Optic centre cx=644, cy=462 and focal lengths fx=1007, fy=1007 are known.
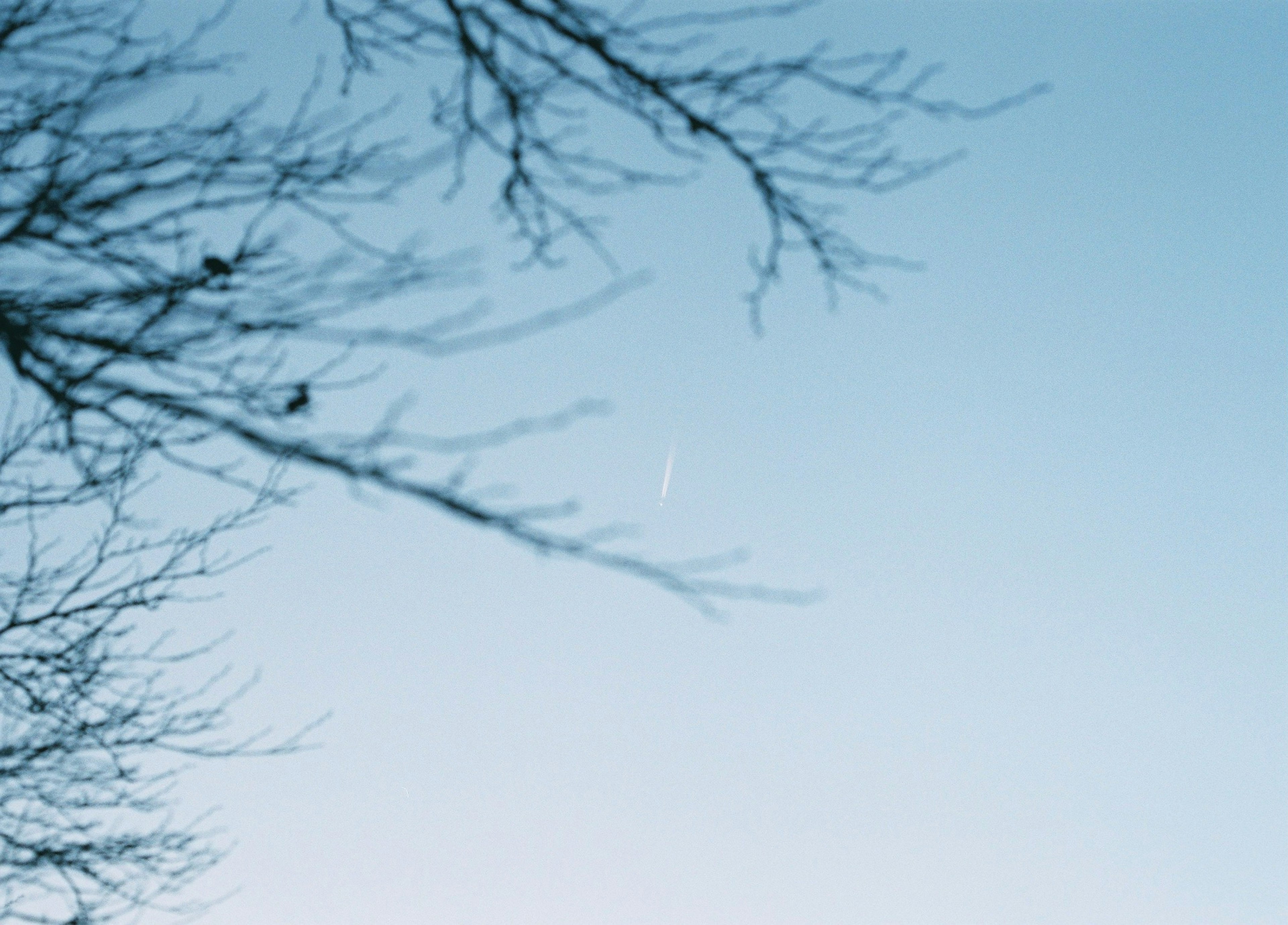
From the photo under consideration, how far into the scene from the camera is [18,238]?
2.20m

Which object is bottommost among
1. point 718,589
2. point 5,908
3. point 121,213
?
point 5,908

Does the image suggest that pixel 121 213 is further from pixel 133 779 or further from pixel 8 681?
pixel 133 779

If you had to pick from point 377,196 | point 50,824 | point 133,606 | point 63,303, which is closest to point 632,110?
point 377,196

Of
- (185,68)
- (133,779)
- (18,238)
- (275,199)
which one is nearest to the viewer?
(18,238)

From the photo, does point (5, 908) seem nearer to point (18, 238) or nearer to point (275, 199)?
point (18, 238)

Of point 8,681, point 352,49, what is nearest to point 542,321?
point 352,49

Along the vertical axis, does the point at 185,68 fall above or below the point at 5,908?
above

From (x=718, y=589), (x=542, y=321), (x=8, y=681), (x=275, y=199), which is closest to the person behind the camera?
(x=542, y=321)

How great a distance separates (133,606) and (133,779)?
0.69 metres

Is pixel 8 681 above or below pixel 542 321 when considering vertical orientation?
below

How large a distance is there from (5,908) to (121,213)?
2.67 metres

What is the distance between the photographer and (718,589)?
6.65 ft

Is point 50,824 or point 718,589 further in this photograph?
point 50,824

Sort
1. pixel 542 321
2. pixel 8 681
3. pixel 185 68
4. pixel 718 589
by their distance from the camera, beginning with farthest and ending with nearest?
1. pixel 8 681
2. pixel 185 68
3. pixel 718 589
4. pixel 542 321
